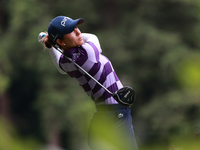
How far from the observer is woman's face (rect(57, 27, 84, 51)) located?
238cm

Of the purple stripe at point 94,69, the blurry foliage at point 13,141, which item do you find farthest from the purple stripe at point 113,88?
the blurry foliage at point 13,141

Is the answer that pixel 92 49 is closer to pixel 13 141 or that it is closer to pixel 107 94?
pixel 107 94

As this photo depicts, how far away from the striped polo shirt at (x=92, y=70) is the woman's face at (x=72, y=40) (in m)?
0.04

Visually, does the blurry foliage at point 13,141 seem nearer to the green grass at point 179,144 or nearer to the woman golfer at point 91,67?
the green grass at point 179,144

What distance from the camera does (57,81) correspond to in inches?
361

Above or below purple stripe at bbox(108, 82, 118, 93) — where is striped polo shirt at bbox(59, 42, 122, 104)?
above

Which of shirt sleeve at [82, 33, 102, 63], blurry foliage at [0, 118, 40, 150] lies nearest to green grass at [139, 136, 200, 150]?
blurry foliage at [0, 118, 40, 150]

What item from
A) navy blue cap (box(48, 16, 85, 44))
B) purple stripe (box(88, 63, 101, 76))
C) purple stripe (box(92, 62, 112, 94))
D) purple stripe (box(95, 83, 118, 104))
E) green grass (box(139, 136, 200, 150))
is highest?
green grass (box(139, 136, 200, 150))

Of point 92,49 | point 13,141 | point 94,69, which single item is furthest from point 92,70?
point 13,141

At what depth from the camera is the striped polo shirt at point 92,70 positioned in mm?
2346

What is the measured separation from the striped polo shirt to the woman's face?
0.04m

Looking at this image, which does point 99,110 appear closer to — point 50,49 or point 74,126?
point 50,49

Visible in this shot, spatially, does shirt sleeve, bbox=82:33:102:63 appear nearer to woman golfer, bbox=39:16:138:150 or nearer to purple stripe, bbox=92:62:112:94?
woman golfer, bbox=39:16:138:150

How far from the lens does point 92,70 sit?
2.37 m
